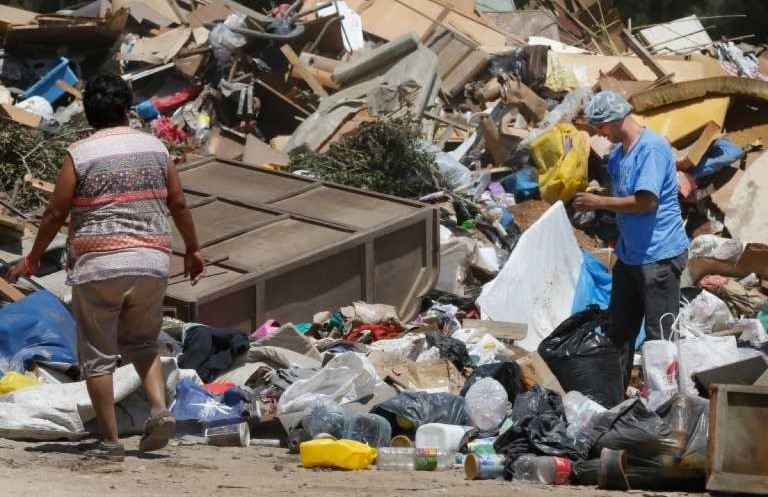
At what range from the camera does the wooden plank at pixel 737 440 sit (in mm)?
4973

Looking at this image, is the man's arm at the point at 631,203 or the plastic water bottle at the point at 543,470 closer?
the plastic water bottle at the point at 543,470

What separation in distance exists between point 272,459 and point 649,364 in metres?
1.94

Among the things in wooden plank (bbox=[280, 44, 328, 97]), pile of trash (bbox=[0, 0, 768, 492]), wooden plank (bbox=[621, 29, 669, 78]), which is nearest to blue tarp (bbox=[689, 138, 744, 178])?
pile of trash (bbox=[0, 0, 768, 492])

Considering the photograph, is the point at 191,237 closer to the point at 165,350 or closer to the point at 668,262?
the point at 165,350

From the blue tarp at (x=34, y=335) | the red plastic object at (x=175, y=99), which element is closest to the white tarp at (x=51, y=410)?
the blue tarp at (x=34, y=335)

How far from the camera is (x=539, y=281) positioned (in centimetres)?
948

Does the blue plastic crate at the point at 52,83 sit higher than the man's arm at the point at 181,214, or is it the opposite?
the blue plastic crate at the point at 52,83

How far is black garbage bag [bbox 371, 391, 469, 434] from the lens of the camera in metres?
6.20

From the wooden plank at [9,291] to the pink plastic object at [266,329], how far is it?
4.12 ft

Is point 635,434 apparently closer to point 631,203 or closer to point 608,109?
point 631,203

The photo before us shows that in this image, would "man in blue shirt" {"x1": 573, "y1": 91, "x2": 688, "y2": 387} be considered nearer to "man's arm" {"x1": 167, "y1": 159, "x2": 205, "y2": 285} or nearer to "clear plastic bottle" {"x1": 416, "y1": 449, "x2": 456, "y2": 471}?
"clear plastic bottle" {"x1": 416, "y1": 449, "x2": 456, "y2": 471}

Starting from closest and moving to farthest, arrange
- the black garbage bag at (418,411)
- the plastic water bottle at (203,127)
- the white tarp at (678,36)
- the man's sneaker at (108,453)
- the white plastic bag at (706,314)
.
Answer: the man's sneaker at (108,453)
the black garbage bag at (418,411)
the white plastic bag at (706,314)
the plastic water bottle at (203,127)
the white tarp at (678,36)

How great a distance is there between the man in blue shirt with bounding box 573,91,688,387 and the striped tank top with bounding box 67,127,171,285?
221 cm

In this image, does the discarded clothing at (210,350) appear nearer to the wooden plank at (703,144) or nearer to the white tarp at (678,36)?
the wooden plank at (703,144)
